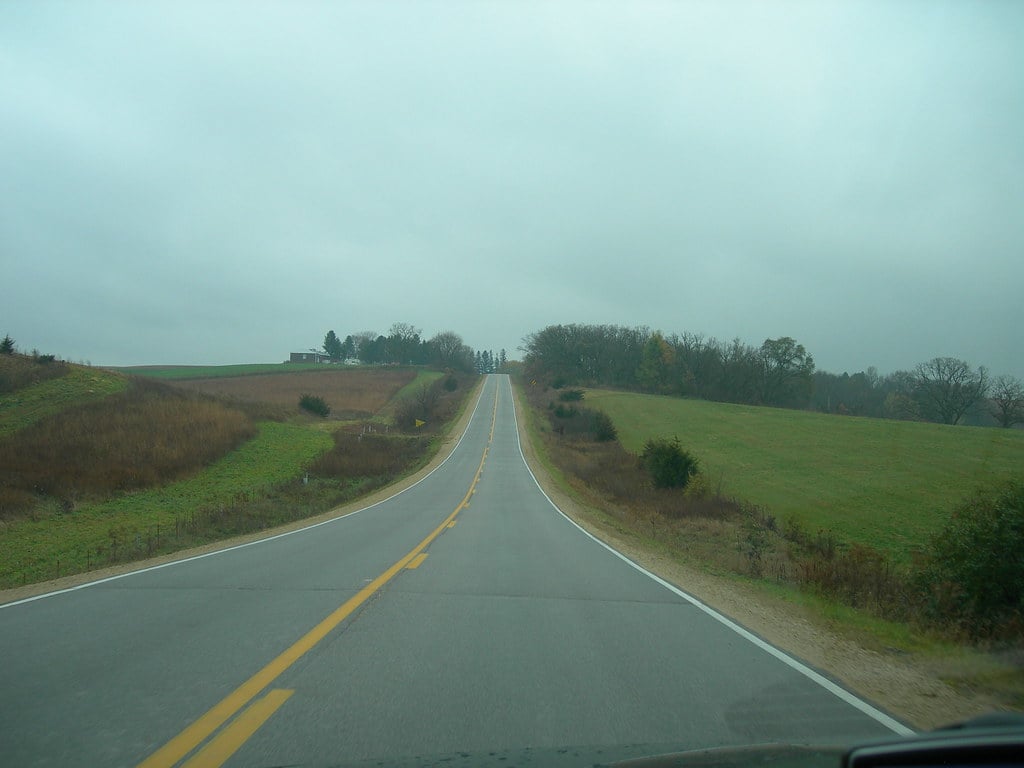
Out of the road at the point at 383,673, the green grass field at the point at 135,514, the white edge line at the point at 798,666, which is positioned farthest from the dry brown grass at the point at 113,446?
the white edge line at the point at 798,666

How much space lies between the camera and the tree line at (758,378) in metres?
43.2

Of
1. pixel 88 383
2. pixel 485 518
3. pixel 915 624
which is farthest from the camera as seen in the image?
pixel 88 383

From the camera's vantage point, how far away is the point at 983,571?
9.80 m

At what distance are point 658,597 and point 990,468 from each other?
22.5 m

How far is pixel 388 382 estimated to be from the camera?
109750mm

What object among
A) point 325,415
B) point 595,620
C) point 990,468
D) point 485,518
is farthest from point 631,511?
point 325,415

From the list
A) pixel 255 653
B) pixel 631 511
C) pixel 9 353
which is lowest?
pixel 631 511

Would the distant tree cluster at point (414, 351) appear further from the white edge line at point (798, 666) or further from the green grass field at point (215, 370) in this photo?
the white edge line at point (798, 666)

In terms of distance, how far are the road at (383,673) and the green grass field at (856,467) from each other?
10397mm

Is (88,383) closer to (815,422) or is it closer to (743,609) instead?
(743,609)

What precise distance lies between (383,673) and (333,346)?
635 feet

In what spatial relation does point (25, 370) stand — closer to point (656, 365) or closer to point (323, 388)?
point (323, 388)

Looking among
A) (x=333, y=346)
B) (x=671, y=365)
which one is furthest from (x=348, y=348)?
(x=671, y=365)

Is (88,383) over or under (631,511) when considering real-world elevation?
over
